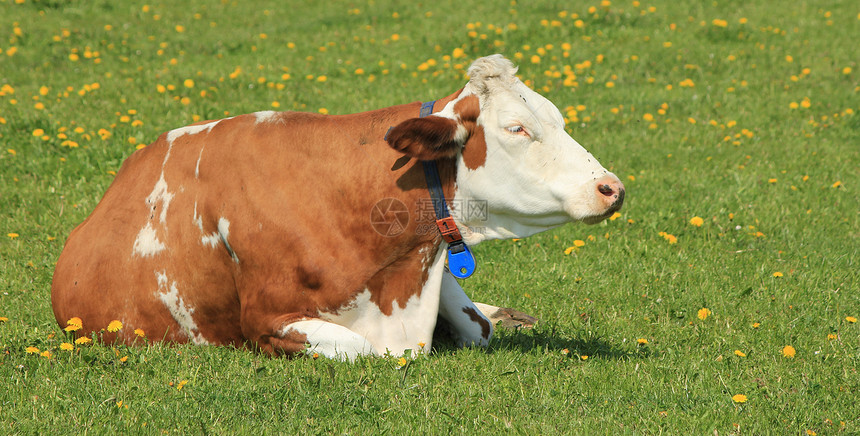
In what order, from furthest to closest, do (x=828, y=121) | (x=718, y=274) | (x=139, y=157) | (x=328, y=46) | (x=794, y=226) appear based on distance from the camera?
(x=328, y=46)
(x=828, y=121)
(x=794, y=226)
(x=718, y=274)
(x=139, y=157)

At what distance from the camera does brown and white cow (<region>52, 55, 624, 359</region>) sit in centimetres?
434

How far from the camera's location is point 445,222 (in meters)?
4.48

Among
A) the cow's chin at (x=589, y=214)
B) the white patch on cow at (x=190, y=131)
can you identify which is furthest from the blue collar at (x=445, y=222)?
the white patch on cow at (x=190, y=131)

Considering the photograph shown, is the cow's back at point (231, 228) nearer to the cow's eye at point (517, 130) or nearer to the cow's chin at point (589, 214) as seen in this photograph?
the cow's eye at point (517, 130)

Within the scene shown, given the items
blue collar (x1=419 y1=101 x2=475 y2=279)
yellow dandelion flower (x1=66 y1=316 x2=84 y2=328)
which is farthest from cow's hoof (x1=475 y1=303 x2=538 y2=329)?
yellow dandelion flower (x1=66 y1=316 x2=84 y2=328)

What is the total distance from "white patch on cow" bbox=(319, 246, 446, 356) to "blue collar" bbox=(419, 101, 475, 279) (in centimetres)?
15

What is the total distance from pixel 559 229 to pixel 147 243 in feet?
12.7

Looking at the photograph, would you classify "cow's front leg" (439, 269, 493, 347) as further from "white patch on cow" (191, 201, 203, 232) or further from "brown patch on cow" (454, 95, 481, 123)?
"white patch on cow" (191, 201, 203, 232)

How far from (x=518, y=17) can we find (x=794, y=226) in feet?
25.2

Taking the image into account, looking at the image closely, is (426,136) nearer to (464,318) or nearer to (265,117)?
(265,117)

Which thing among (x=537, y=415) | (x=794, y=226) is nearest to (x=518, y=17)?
(x=794, y=226)

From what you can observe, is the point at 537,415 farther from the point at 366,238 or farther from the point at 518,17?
the point at 518,17

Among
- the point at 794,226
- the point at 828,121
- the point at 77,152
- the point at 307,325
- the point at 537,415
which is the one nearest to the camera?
the point at 537,415

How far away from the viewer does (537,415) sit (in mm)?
4035
